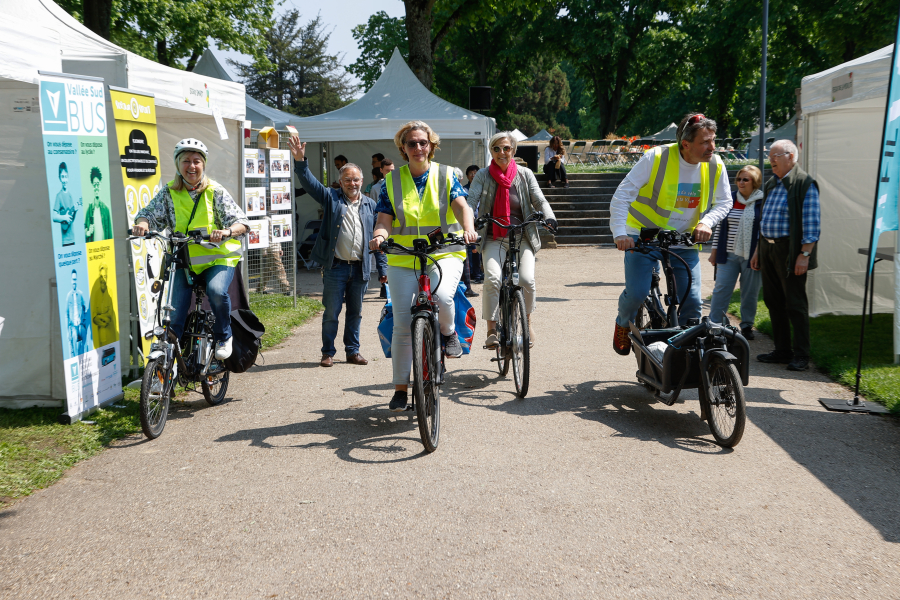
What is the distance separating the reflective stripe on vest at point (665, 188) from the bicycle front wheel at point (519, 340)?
1132 mm

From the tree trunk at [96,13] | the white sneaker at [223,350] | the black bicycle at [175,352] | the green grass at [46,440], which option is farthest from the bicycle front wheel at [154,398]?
the tree trunk at [96,13]

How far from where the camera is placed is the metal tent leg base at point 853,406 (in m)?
5.80

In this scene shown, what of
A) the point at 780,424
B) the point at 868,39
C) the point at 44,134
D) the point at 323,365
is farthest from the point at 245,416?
the point at 868,39

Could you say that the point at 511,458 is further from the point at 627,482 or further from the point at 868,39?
the point at 868,39

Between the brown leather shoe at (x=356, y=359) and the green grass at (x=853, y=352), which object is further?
the brown leather shoe at (x=356, y=359)

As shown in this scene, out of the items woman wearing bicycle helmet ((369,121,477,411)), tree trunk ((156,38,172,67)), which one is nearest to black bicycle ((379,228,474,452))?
woman wearing bicycle helmet ((369,121,477,411))

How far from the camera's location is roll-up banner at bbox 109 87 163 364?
6.57 metres

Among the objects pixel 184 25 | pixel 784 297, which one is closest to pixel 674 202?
pixel 784 297

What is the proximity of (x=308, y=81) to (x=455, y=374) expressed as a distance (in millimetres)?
60702

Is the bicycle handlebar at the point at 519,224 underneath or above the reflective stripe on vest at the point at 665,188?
underneath

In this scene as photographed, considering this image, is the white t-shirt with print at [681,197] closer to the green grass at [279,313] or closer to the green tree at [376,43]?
the green grass at [279,313]

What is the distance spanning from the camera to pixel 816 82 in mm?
8617

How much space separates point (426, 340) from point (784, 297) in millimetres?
4036

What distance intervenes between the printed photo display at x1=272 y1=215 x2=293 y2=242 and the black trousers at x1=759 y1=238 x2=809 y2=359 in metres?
6.43
